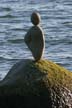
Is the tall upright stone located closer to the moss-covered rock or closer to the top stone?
the top stone

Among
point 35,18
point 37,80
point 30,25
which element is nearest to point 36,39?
point 35,18

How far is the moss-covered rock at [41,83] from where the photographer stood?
10.9 meters

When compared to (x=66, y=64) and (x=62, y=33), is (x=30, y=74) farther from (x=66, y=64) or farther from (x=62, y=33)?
(x=62, y=33)

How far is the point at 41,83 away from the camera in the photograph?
1087 cm

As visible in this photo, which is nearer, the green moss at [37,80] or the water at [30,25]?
the green moss at [37,80]

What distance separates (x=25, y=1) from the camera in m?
30.2

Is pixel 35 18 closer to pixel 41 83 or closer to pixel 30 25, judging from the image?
pixel 41 83

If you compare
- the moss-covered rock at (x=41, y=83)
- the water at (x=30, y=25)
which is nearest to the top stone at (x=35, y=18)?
the moss-covered rock at (x=41, y=83)

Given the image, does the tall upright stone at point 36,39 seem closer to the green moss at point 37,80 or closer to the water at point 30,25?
the green moss at point 37,80

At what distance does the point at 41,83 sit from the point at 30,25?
14072 millimetres

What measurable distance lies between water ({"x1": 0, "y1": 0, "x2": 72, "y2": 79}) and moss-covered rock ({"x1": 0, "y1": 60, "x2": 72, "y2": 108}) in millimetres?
4976

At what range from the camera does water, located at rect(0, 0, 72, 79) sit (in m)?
19.3

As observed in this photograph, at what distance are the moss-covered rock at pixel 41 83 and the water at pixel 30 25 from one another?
4.98 meters

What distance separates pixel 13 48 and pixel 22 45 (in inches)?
22.0
